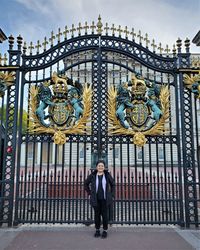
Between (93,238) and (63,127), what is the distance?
2738 mm

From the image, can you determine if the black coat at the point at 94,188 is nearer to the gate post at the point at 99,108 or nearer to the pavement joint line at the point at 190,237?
the gate post at the point at 99,108

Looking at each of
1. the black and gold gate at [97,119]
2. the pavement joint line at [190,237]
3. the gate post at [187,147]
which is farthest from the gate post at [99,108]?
the pavement joint line at [190,237]

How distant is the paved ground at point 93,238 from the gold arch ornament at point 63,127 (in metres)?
2.14

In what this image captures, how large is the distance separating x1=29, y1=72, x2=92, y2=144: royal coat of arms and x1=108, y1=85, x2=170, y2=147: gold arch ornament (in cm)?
58

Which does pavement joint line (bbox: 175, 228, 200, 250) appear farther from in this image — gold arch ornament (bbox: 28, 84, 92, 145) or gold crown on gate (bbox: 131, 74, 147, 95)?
gold crown on gate (bbox: 131, 74, 147, 95)

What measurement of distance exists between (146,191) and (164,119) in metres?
1.96

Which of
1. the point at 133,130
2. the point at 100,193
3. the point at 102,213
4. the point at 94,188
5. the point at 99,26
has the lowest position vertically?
the point at 102,213

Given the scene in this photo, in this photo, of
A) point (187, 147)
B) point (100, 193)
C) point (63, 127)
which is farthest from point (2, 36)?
point (187, 147)

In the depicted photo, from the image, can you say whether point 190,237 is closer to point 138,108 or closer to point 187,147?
A: point 187,147

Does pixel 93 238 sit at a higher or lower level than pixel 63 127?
lower

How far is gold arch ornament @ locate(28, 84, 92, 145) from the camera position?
6.20 m

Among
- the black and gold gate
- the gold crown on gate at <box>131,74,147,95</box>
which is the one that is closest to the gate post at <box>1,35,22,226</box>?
the black and gold gate

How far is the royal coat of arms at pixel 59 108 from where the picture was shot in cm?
625

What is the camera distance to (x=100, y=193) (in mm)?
5312
